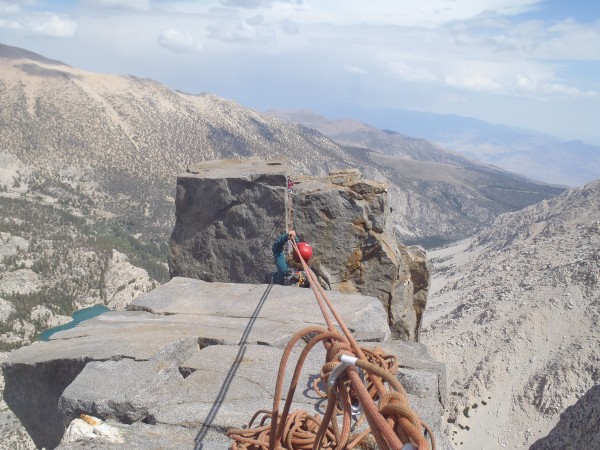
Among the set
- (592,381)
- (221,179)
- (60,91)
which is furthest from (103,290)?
(60,91)

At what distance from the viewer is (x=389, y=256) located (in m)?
10.3

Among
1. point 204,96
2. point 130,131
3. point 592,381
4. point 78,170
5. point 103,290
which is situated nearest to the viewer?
point 592,381

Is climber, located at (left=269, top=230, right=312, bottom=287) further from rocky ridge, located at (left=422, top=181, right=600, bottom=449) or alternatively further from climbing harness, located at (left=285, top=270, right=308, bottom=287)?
rocky ridge, located at (left=422, top=181, right=600, bottom=449)

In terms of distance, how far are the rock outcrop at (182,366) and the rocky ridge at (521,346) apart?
81.6 ft

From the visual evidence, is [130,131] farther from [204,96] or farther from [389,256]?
[389,256]

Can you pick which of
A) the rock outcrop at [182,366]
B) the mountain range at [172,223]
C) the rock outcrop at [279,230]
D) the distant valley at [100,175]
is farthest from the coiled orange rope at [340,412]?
the distant valley at [100,175]

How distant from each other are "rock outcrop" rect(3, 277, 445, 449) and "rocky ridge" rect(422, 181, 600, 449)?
81.6 ft

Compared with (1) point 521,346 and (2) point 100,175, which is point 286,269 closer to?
(1) point 521,346

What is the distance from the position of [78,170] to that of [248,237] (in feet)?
318

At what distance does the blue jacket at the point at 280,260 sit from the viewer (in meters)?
9.16

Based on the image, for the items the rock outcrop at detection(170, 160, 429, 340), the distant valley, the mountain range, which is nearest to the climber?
the rock outcrop at detection(170, 160, 429, 340)

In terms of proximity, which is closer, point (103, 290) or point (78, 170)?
point (103, 290)

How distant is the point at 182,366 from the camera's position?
6348 millimetres

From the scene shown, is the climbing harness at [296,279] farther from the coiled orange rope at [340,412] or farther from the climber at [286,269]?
the coiled orange rope at [340,412]
